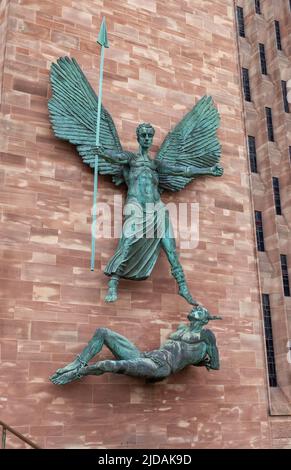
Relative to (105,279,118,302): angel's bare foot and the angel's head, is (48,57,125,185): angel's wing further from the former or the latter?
(105,279,118,302): angel's bare foot

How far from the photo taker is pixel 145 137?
1134 cm

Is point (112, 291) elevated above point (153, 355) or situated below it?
above

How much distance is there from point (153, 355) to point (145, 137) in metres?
4.54

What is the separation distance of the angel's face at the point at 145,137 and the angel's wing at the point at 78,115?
487 millimetres

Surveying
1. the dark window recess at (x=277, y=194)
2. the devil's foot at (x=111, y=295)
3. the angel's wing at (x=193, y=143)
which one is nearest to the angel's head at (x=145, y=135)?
the angel's wing at (x=193, y=143)

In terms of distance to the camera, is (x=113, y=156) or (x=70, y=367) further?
(x=113, y=156)

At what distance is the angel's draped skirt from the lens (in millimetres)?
10539

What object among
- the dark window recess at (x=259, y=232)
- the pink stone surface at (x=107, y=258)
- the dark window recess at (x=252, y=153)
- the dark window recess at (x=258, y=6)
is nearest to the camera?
the pink stone surface at (x=107, y=258)

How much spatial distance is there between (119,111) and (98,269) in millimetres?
3829

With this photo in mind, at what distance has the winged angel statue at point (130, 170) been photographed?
10.7 m

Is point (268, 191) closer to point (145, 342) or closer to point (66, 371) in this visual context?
point (145, 342)

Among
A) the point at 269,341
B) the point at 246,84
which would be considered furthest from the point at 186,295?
the point at 246,84

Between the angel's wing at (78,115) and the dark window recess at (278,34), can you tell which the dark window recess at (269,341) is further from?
the dark window recess at (278,34)

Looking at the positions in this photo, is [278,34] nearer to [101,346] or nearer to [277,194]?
[277,194]
